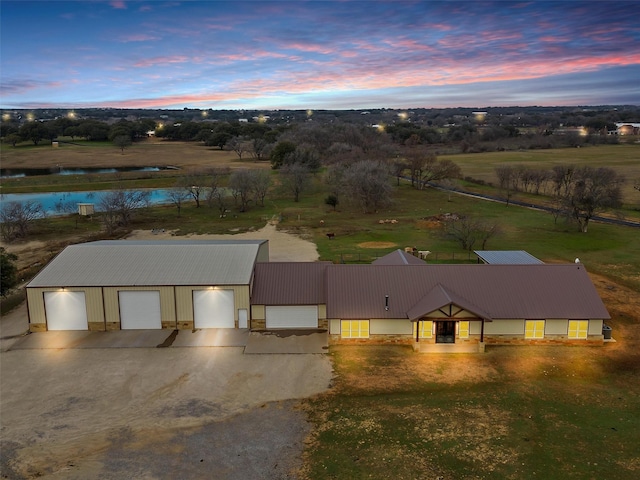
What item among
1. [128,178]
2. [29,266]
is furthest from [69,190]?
[29,266]

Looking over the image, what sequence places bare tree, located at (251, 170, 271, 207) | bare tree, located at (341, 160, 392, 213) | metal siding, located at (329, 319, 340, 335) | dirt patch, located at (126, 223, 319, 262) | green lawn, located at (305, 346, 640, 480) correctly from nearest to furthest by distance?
green lawn, located at (305, 346, 640, 480), metal siding, located at (329, 319, 340, 335), dirt patch, located at (126, 223, 319, 262), bare tree, located at (341, 160, 392, 213), bare tree, located at (251, 170, 271, 207)

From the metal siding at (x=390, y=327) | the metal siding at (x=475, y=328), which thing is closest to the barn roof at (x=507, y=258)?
the metal siding at (x=475, y=328)

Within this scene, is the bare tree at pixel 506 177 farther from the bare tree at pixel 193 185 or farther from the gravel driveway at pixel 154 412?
the gravel driveway at pixel 154 412

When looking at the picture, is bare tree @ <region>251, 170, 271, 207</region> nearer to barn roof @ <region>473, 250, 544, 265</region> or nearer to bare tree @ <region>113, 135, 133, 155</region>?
barn roof @ <region>473, 250, 544, 265</region>

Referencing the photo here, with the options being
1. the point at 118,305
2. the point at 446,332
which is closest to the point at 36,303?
the point at 118,305

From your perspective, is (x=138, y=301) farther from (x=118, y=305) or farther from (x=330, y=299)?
(x=330, y=299)

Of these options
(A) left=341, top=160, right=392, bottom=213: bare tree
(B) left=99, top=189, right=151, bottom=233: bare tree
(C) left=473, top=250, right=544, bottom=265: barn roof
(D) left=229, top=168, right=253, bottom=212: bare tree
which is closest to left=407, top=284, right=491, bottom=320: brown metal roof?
(C) left=473, top=250, right=544, bottom=265: barn roof
